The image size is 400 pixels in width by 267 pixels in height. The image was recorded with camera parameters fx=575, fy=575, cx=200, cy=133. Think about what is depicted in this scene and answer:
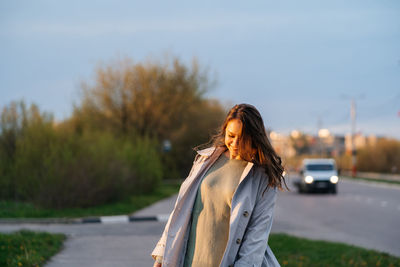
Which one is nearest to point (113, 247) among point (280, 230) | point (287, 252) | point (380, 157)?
point (287, 252)

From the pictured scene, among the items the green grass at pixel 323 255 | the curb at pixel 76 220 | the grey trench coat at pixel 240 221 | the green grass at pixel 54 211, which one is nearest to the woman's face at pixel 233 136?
the grey trench coat at pixel 240 221

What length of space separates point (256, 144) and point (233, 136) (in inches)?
6.2

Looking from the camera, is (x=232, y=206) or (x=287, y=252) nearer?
(x=232, y=206)

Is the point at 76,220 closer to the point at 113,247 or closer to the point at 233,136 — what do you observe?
the point at 113,247

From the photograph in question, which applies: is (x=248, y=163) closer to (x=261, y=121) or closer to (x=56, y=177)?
(x=261, y=121)

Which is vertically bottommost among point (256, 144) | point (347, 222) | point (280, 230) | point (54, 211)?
point (347, 222)

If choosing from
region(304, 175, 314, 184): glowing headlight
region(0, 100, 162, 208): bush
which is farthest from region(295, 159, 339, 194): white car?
region(0, 100, 162, 208): bush

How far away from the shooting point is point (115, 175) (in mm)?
18906

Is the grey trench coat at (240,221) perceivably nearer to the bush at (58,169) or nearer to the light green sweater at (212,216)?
the light green sweater at (212,216)

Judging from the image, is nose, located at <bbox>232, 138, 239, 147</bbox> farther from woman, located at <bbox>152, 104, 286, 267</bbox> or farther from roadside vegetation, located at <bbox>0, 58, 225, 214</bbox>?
roadside vegetation, located at <bbox>0, 58, 225, 214</bbox>

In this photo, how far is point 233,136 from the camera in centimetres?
362

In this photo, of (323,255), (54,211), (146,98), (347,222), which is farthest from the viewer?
(146,98)

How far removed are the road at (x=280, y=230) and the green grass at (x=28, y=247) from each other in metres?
0.18

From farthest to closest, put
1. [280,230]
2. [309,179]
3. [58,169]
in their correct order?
[309,179] → [58,169] → [280,230]
